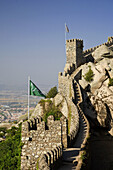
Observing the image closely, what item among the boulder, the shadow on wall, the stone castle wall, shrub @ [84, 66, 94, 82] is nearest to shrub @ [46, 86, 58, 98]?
shrub @ [84, 66, 94, 82]

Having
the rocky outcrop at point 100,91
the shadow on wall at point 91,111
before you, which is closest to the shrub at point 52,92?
the rocky outcrop at point 100,91

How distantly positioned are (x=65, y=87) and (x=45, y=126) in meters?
23.9

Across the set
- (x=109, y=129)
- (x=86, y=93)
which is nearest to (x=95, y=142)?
(x=109, y=129)

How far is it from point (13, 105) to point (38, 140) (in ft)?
338

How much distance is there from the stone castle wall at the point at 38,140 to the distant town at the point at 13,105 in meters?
55.7

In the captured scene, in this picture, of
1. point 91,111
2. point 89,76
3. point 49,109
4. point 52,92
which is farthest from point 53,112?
point 89,76

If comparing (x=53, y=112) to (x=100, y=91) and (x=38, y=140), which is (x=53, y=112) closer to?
(x=100, y=91)

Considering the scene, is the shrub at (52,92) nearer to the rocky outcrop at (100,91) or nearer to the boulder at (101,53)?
the rocky outcrop at (100,91)

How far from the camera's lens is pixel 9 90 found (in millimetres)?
161750

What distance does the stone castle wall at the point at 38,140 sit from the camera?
391 inches

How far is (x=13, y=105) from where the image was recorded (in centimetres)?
11069

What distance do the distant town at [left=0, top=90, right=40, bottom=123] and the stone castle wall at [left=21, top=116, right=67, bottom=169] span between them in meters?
55.7

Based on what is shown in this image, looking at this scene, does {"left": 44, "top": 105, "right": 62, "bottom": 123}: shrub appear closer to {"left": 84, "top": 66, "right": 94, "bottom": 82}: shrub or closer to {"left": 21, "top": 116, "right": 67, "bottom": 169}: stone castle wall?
{"left": 84, "top": 66, "right": 94, "bottom": 82}: shrub

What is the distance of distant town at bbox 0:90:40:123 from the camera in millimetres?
78312
